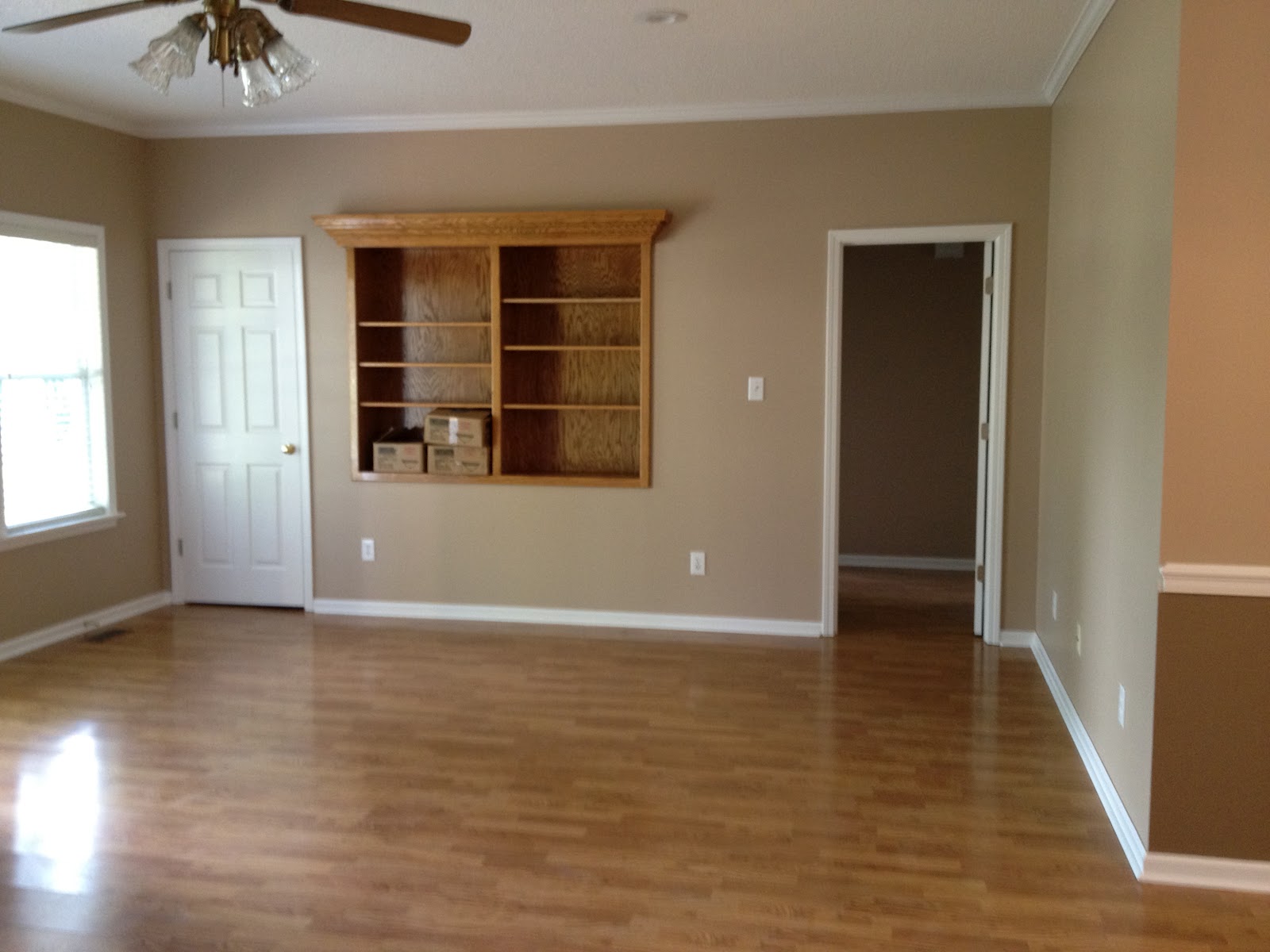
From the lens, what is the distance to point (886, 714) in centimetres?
414

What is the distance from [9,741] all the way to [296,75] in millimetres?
2769

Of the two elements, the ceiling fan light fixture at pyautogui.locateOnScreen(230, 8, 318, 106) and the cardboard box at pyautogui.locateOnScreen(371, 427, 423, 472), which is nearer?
the ceiling fan light fixture at pyautogui.locateOnScreen(230, 8, 318, 106)

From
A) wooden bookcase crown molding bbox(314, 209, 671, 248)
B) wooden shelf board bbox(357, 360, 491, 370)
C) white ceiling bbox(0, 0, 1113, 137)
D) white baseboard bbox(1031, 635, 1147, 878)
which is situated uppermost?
white ceiling bbox(0, 0, 1113, 137)

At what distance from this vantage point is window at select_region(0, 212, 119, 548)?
489 centimetres

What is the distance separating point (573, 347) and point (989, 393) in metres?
2.07

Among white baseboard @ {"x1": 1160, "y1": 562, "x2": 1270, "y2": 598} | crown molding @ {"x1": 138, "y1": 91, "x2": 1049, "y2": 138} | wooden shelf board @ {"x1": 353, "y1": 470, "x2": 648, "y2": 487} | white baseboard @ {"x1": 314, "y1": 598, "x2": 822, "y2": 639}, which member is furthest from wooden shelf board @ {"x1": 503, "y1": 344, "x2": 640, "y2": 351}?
white baseboard @ {"x1": 1160, "y1": 562, "x2": 1270, "y2": 598}

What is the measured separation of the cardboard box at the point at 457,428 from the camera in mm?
5398

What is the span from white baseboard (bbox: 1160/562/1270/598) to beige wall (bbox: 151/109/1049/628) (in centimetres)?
240

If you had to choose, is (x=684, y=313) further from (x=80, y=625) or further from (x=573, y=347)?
(x=80, y=625)

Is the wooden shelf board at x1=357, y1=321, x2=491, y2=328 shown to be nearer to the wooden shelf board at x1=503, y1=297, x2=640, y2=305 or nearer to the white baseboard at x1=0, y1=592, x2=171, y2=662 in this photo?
the wooden shelf board at x1=503, y1=297, x2=640, y2=305

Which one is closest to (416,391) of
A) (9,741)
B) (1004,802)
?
(9,741)

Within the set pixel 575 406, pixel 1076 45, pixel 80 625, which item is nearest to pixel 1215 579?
pixel 1076 45

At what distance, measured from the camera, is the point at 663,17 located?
3809 millimetres

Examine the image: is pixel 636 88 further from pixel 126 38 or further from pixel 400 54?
pixel 126 38
